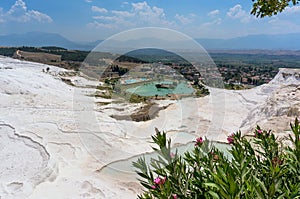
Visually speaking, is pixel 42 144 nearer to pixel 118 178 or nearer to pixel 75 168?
pixel 75 168

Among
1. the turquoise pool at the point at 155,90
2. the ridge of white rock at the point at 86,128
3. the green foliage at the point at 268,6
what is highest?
the green foliage at the point at 268,6

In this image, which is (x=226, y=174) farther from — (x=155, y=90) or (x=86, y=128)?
(x=155, y=90)

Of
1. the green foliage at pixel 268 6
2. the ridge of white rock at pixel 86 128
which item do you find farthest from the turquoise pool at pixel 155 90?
the green foliage at pixel 268 6

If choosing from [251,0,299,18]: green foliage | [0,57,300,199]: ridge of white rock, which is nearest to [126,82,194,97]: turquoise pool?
[0,57,300,199]: ridge of white rock

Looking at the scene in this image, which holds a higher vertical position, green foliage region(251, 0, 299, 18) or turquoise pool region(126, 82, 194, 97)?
green foliage region(251, 0, 299, 18)

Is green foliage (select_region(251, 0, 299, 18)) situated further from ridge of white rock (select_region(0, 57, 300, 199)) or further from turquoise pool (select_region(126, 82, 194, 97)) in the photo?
turquoise pool (select_region(126, 82, 194, 97))

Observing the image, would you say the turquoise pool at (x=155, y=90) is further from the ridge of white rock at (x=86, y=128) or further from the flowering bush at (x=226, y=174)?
the flowering bush at (x=226, y=174)

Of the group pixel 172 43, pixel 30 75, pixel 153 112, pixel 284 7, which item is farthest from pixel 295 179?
pixel 30 75
